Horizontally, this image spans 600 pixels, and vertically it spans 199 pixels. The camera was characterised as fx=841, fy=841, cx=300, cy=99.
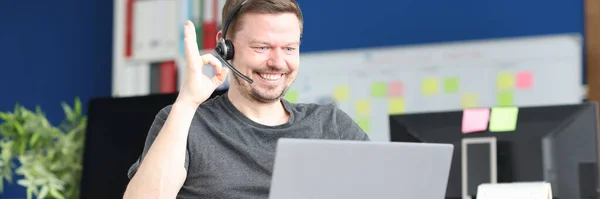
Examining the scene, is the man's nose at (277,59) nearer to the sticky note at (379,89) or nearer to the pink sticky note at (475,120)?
the pink sticky note at (475,120)

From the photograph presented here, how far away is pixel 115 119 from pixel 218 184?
2.56 ft

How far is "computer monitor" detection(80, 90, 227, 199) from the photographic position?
2289 mm

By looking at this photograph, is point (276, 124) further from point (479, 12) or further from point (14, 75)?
point (14, 75)

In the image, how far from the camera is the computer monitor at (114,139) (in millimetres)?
2289

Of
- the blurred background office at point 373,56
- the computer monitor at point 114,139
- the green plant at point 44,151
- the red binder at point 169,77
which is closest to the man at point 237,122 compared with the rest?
the computer monitor at point 114,139

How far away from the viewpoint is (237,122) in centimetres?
177

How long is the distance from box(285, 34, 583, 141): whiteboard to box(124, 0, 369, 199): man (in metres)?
1.68

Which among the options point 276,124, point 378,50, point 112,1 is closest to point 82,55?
point 112,1

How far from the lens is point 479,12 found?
354cm

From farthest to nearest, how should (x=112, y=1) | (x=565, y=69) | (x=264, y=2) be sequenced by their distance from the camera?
(x=112, y=1), (x=565, y=69), (x=264, y=2)

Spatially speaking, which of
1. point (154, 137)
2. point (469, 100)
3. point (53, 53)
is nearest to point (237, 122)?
point (154, 137)

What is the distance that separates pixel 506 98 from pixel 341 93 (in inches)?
28.6

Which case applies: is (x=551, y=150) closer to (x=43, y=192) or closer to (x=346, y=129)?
(x=346, y=129)

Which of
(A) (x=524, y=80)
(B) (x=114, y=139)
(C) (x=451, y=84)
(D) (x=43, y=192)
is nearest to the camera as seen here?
(B) (x=114, y=139)
